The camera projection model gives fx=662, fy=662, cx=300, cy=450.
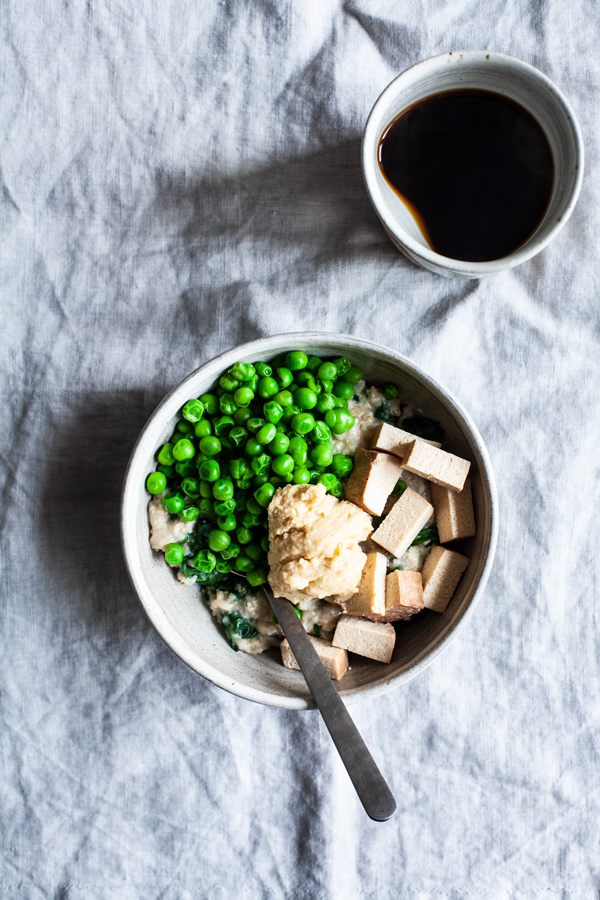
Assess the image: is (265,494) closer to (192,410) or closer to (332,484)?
(332,484)

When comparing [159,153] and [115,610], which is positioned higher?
[159,153]

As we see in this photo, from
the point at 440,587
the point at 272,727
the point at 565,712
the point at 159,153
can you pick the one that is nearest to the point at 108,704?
the point at 272,727

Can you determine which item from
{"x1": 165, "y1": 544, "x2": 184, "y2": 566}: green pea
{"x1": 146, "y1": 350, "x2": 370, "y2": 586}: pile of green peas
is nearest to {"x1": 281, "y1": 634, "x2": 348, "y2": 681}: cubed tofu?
{"x1": 146, "y1": 350, "x2": 370, "y2": 586}: pile of green peas

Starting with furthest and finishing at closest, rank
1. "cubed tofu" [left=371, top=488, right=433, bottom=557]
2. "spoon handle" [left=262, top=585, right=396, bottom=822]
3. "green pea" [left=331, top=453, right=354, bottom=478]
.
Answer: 1. "green pea" [left=331, top=453, right=354, bottom=478]
2. "cubed tofu" [left=371, top=488, right=433, bottom=557]
3. "spoon handle" [left=262, top=585, right=396, bottom=822]

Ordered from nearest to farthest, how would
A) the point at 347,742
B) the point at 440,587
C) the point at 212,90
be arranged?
the point at 347,742 < the point at 440,587 < the point at 212,90

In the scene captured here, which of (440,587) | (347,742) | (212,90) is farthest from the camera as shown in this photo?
(212,90)

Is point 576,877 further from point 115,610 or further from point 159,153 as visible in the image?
point 159,153

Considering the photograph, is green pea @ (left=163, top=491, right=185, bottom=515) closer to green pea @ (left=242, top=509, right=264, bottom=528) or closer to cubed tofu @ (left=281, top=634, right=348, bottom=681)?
green pea @ (left=242, top=509, right=264, bottom=528)
